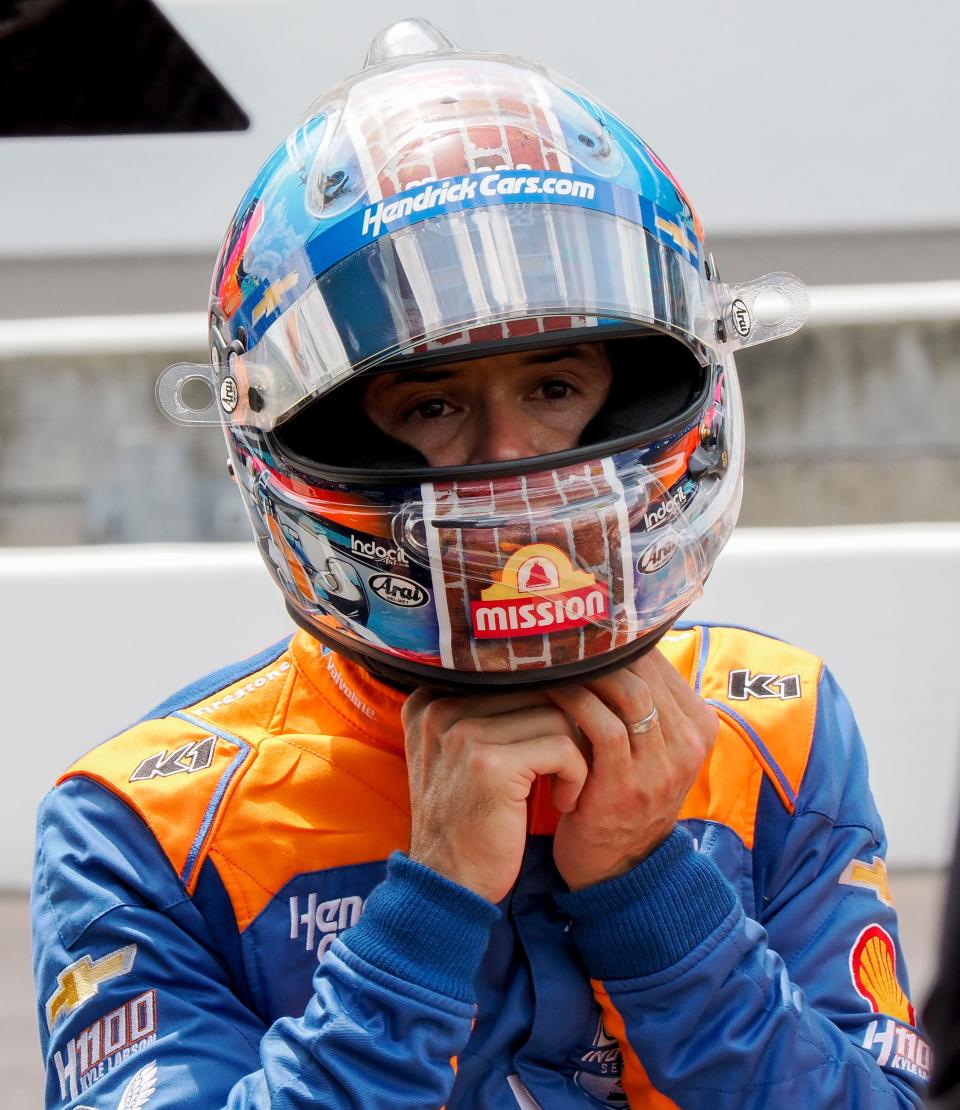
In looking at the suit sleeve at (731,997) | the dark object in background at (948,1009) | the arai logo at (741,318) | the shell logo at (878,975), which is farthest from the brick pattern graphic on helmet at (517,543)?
the dark object in background at (948,1009)

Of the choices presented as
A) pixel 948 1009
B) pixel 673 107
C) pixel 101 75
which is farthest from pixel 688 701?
pixel 101 75

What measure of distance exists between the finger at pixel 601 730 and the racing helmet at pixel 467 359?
0.04 metres

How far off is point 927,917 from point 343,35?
9.19 ft

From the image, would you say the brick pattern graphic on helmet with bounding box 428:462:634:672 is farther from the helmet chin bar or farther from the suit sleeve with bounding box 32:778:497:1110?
the suit sleeve with bounding box 32:778:497:1110

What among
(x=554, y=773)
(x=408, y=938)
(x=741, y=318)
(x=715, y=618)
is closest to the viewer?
(x=408, y=938)

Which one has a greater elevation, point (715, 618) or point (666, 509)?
point (666, 509)

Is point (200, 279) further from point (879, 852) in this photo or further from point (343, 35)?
point (879, 852)

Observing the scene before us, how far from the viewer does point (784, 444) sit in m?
4.52

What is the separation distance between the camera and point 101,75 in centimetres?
353

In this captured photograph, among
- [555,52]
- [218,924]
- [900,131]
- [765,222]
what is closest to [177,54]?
[555,52]

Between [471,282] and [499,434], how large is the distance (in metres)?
0.16

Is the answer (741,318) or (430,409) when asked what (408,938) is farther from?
(741,318)

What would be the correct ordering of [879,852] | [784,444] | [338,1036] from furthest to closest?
1. [784,444]
2. [879,852]
3. [338,1036]

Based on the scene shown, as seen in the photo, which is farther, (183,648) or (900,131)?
(183,648)
